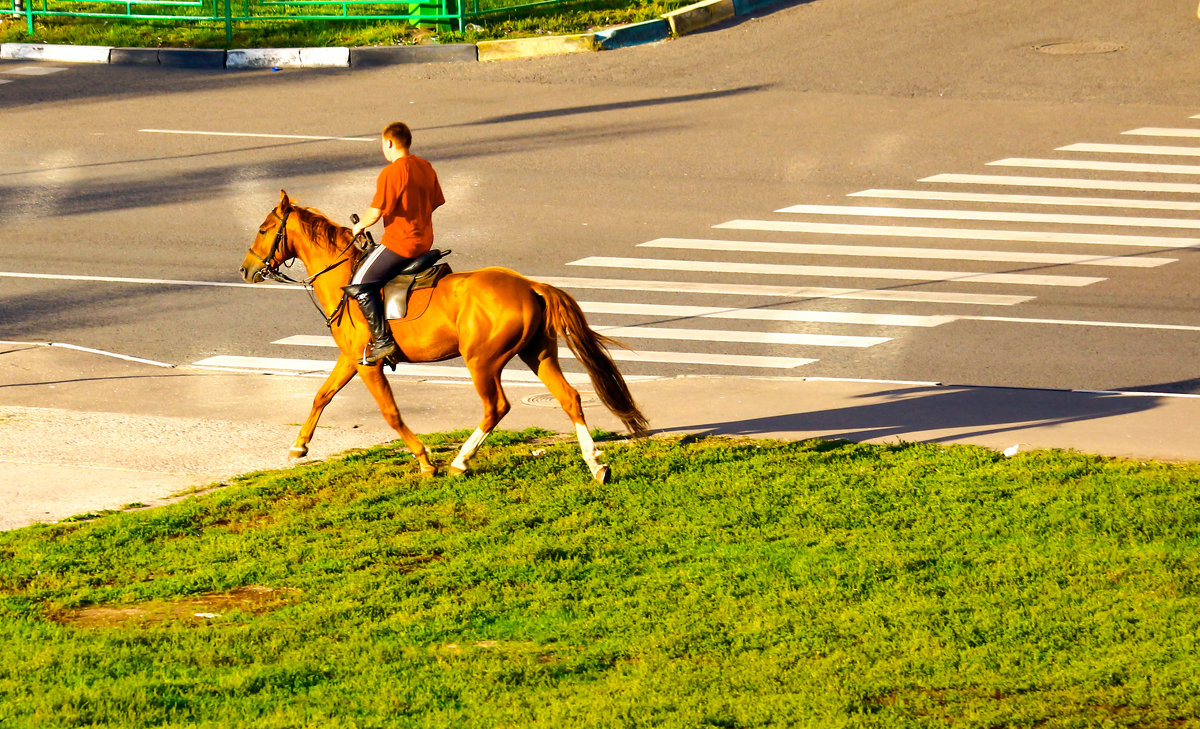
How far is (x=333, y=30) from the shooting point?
Result: 24.9m

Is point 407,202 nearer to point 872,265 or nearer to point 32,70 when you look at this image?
point 872,265

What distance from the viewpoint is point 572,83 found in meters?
A: 22.2

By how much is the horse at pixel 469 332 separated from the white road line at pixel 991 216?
742cm

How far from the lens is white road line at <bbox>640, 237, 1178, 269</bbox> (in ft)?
47.6

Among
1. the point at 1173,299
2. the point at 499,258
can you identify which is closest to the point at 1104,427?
the point at 1173,299

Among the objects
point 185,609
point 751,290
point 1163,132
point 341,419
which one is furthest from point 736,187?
point 185,609

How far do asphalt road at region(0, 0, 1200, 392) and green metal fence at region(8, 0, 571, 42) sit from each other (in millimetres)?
1760

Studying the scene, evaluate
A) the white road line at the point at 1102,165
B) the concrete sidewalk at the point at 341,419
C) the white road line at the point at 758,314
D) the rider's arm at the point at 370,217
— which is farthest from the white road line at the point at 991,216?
the rider's arm at the point at 370,217

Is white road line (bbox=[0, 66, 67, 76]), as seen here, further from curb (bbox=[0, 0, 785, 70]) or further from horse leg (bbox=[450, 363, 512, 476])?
horse leg (bbox=[450, 363, 512, 476])

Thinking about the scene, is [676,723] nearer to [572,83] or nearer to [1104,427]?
[1104,427]

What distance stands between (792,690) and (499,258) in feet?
30.2

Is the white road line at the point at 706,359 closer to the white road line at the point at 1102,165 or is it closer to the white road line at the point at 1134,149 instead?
the white road line at the point at 1102,165

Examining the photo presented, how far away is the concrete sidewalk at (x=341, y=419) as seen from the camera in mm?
9508

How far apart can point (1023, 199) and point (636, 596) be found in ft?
35.3
